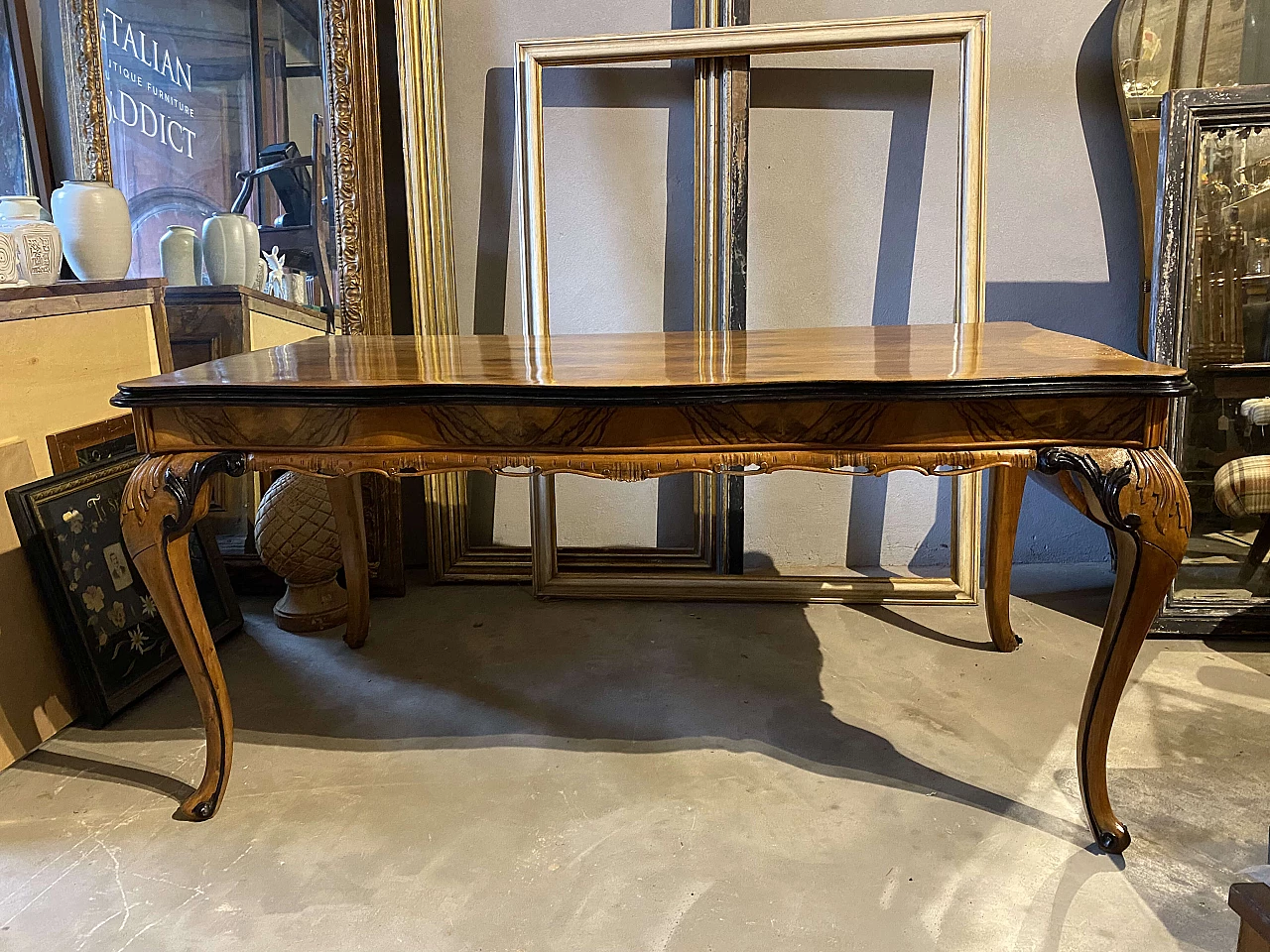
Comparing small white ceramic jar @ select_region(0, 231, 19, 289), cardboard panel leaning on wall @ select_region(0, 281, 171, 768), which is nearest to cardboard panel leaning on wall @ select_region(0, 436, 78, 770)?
cardboard panel leaning on wall @ select_region(0, 281, 171, 768)

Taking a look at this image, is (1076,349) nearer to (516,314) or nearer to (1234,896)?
(1234,896)

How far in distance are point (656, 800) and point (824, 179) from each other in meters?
1.82

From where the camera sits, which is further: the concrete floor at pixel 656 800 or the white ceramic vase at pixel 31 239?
the white ceramic vase at pixel 31 239

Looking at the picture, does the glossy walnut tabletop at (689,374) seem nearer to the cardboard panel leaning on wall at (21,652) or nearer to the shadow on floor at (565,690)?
the cardboard panel leaning on wall at (21,652)

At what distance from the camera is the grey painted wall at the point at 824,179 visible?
2.60 metres

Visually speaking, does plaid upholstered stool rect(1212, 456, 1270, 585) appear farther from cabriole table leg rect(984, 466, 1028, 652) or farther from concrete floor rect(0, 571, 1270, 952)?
cabriole table leg rect(984, 466, 1028, 652)

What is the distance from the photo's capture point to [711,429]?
1.50 meters

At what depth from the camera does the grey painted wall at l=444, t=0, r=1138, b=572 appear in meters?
2.60

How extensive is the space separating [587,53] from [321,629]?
70.7 inches

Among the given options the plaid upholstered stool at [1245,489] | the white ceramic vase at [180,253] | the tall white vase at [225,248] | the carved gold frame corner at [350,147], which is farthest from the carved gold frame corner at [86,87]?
the plaid upholstered stool at [1245,489]

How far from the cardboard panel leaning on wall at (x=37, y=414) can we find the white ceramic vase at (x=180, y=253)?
351 mm

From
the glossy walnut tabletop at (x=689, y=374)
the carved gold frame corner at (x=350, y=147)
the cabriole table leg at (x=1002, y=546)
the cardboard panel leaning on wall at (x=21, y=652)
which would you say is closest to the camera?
the glossy walnut tabletop at (x=689, y=374)

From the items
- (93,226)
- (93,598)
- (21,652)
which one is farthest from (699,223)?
(21,652)

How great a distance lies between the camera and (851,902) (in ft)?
4.81
